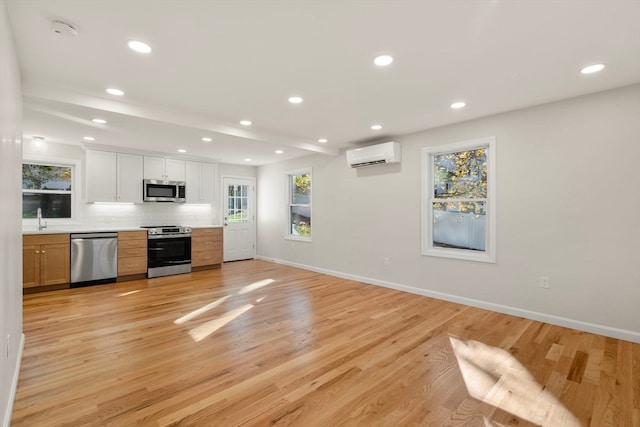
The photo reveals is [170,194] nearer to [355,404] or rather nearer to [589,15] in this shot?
[355,404]

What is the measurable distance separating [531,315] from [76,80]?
17.5 ft

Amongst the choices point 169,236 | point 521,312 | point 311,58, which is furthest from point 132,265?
point 521,312

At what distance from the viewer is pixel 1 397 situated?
1.57 m

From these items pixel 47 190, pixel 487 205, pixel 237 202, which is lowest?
pixel 487 205

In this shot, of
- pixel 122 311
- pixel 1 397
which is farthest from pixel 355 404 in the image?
pixel 122 311

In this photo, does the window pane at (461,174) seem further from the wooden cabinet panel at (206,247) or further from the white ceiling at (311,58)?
the wooden cabinet panel at (206,247)

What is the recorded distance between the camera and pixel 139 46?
2271 millimetres

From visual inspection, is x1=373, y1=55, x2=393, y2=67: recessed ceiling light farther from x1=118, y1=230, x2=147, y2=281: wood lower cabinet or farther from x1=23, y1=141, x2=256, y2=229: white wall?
x1=23, y1=141, x2=256, y2=229: white wall

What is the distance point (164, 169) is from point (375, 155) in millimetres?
4284

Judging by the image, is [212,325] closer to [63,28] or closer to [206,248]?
[63,28]

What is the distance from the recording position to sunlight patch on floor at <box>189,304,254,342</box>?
3.02 m

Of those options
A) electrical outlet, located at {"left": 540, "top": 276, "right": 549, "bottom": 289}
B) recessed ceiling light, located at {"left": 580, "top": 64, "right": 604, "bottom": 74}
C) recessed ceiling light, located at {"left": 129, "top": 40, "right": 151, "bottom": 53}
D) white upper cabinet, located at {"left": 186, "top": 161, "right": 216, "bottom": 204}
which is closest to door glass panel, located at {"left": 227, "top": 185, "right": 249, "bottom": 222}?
white upper cabinet, located at {"left": 186, "top": 161, "right": 216, "bottom": 204}

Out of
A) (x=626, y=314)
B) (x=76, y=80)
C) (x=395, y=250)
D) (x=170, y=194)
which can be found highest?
(x=76, y=80)

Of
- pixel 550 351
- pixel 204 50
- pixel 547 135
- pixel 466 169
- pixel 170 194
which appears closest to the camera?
pixel 204 50
